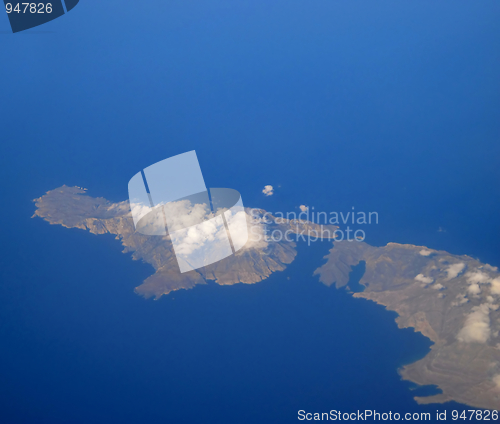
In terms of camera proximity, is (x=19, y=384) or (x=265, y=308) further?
(x=265, y=308)


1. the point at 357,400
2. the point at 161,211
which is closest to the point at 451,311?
the point at 357,400

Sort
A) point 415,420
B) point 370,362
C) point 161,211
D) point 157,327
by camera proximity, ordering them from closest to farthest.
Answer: point 415,420
point 370,362
point 157,327
point 161,211

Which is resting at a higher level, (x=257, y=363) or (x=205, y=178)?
(x=205, y=178)

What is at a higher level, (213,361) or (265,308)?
(265,308)

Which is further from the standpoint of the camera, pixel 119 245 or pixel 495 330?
pixel 119 245

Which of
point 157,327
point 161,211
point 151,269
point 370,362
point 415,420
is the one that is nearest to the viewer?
point 415,420

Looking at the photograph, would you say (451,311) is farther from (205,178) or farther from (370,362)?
(205,178)

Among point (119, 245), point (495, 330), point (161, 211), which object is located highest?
point (161, 211)

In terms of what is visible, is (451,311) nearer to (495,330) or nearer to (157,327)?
(495,330)

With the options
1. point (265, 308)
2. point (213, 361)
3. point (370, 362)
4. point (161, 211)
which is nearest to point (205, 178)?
point (161, 211)
